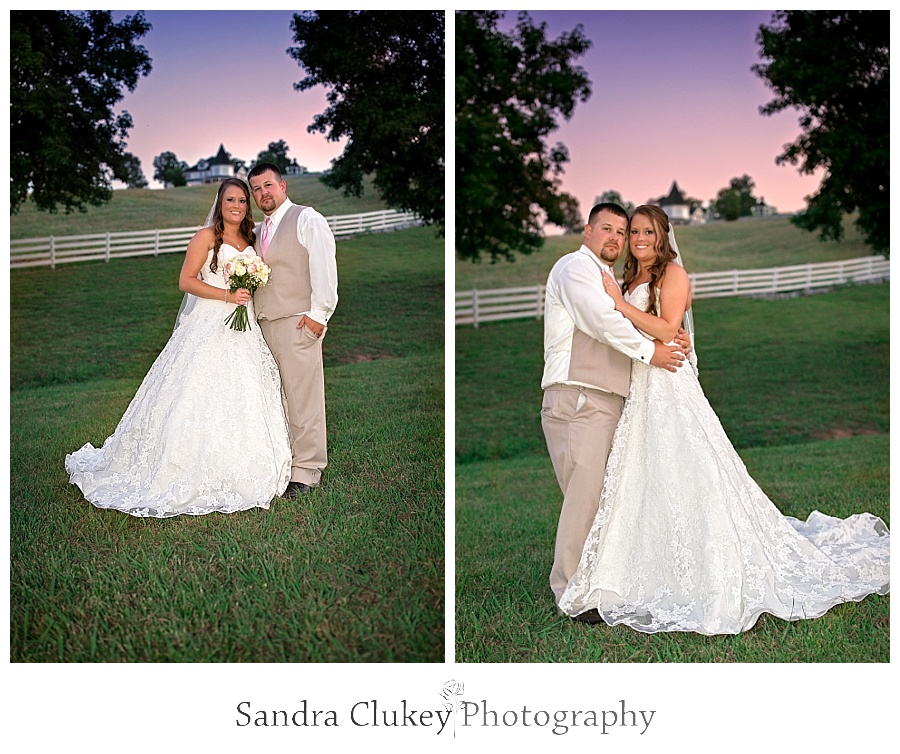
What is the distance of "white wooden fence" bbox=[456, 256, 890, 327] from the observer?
7.88 meters

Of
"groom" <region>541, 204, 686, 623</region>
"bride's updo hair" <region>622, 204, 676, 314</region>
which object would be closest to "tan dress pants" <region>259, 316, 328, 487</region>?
"groom" <region>541, 204, 686, 623</region>

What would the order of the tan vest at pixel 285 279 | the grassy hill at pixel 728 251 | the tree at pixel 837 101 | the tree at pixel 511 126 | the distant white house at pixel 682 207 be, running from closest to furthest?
the tan vest at pixel 285 279
the tree at pixel 511 126
the tree at pixel 837 101
the distant white house at pixel 682 207
the grassy hill at pixel 728 251

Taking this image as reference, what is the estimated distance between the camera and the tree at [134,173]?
4.23 m

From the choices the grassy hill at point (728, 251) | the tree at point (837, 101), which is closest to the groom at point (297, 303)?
the grassy hill at point (728, 251)

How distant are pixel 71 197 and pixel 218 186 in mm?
726

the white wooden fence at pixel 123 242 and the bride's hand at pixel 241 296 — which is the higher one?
the white wooden fence at pixel 123 242

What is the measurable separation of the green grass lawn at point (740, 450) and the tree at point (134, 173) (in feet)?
7.72

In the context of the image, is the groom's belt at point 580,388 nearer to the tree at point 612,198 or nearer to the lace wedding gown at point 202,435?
the lace wedding gown at point 202,435

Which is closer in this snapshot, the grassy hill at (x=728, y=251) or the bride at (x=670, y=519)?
the bride at (x=670, y=519)

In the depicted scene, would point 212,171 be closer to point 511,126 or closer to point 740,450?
point 511,126

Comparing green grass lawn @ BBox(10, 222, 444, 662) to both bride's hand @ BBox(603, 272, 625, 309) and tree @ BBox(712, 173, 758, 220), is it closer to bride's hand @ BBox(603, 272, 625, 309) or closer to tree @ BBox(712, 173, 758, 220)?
bride's hand @ BBox(603, 272, 625, 309)

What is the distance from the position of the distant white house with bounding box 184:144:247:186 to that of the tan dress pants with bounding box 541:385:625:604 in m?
1.74

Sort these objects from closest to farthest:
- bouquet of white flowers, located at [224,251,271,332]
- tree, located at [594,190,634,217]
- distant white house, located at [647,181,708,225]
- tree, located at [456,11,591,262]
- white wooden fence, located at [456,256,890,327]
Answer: bouquet of white flowers, located at [224,251,271,332]
tree, located at [456,11,591,262]
tree, located at [594,190,634,217]
distant white house, located at [647,181,708,225]
white wooden fence, located at [456,256,890,327]
